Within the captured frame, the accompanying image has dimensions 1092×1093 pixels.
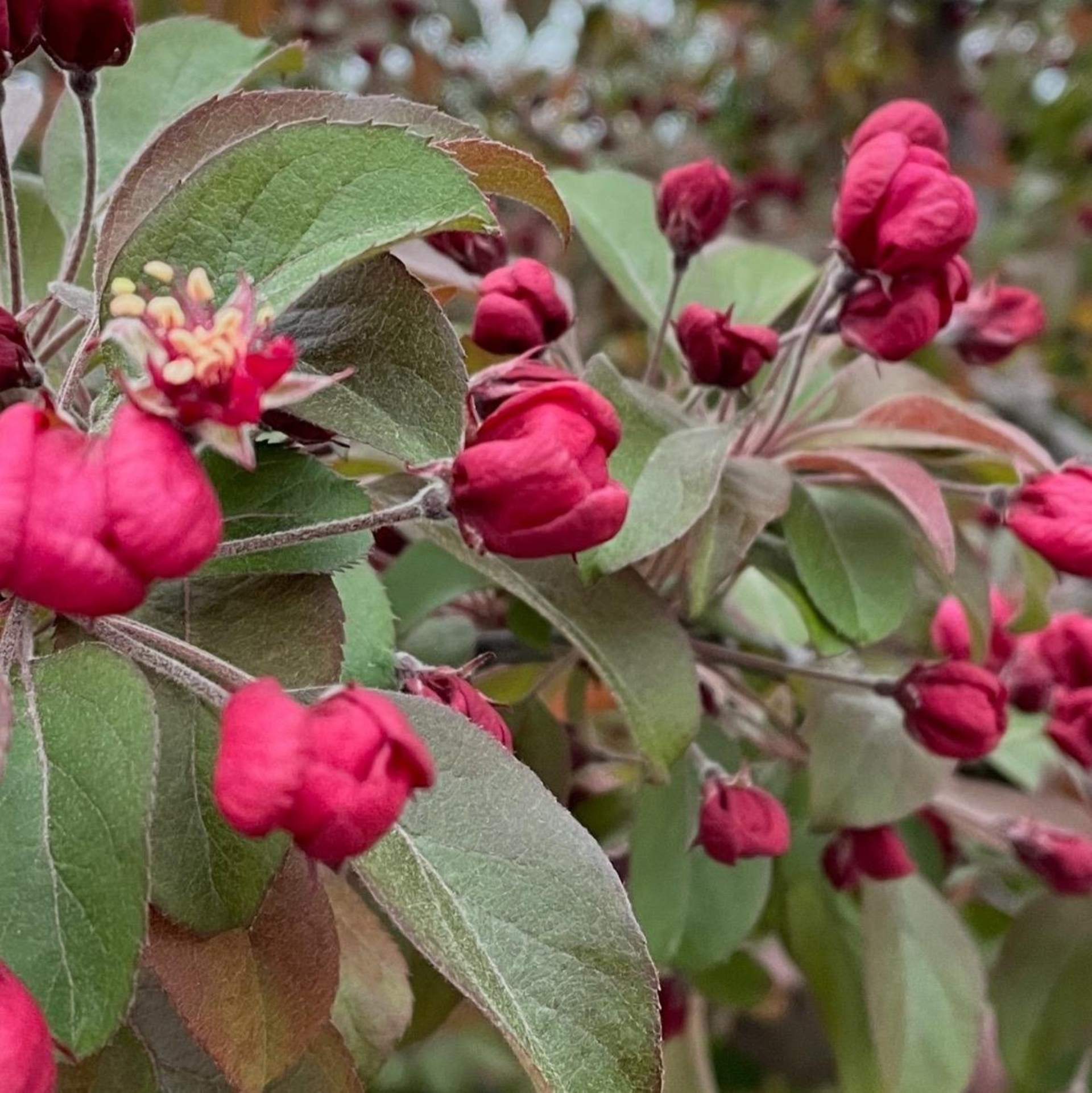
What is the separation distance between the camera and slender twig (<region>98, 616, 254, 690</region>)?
462mm

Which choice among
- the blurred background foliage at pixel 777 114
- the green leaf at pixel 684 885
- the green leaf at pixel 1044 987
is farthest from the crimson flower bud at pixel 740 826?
the blurred background foliage at pixel 777 114

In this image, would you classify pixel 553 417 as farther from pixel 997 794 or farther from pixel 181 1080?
pixel 997 794

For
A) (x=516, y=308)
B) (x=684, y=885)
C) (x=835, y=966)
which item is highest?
(x=516, y=308)

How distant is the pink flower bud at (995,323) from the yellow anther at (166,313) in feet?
2.17

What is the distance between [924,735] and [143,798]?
55cm

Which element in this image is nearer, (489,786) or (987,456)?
(489,786)

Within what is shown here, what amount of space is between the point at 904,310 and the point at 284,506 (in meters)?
0.36

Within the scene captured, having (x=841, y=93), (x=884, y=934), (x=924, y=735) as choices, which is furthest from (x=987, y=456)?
(x=841, y=93)

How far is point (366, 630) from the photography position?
22.7 inches

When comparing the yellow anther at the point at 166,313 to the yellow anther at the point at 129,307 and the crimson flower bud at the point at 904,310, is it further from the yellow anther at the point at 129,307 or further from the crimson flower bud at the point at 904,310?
the crimson flower bud at the point at 904,310

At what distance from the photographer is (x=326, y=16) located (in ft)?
9.23

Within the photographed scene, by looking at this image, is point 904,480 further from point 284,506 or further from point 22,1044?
point 22,1044

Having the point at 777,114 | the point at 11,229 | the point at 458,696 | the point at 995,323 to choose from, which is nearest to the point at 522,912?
the point at 458,696

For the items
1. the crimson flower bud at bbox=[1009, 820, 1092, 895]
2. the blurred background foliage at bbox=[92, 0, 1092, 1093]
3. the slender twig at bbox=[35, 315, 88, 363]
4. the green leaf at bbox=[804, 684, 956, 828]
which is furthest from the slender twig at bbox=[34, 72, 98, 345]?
the blurred background foliage at bbox=[92, 0, 1092, 1093]
